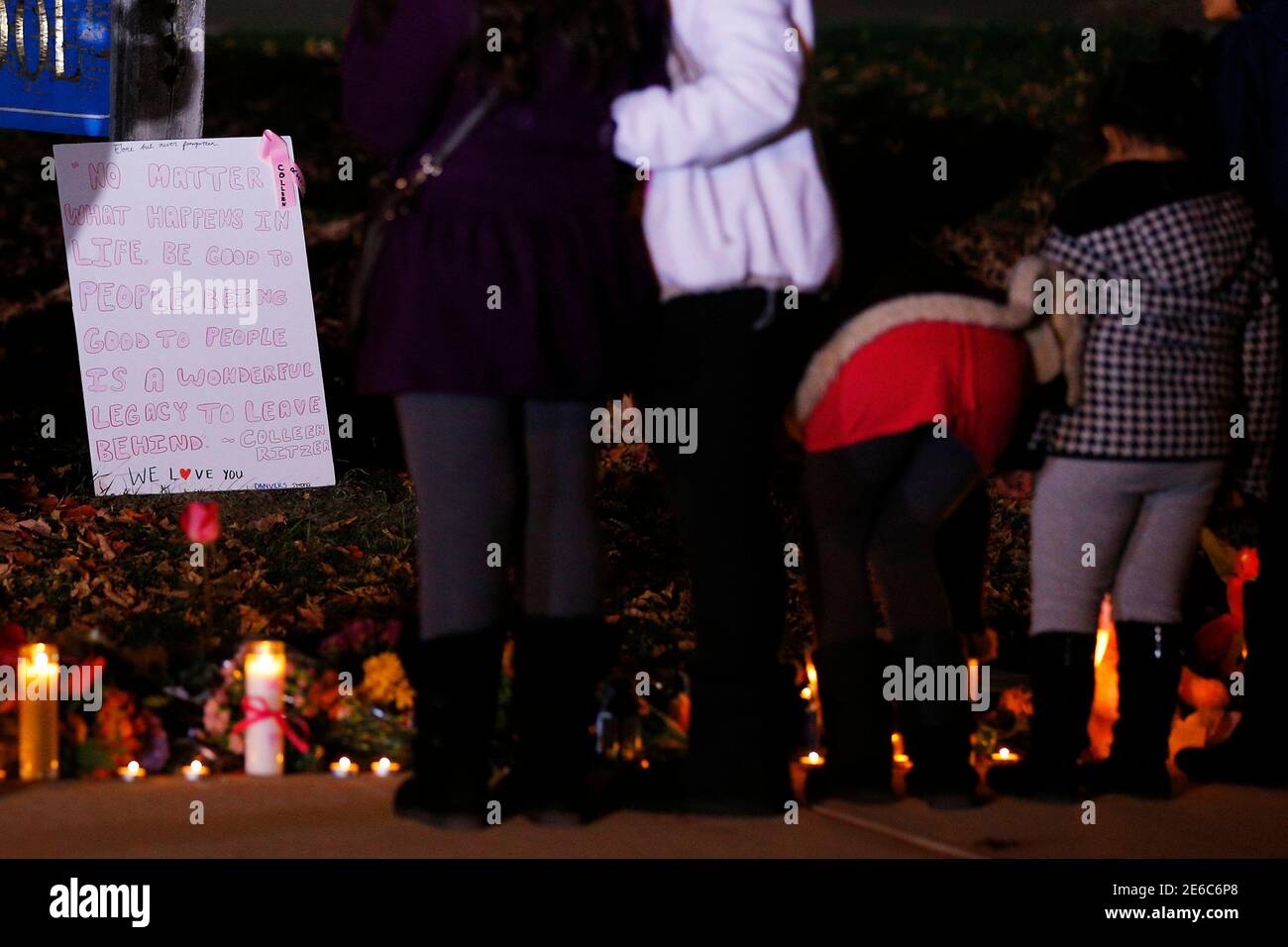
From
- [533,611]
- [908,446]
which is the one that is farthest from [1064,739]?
[533,611]

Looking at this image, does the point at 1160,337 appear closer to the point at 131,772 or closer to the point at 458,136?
the point at 458,136

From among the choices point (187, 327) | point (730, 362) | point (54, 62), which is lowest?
point (730, 362)

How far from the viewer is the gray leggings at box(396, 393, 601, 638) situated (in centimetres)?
272

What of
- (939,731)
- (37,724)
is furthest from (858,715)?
(37,724)

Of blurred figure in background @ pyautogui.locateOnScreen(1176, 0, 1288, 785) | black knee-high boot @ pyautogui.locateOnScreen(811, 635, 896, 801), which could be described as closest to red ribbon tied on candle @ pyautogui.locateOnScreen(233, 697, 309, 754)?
black knee-high boot @ pyautogui.locateOnScreen(811, 635, 896, 801)

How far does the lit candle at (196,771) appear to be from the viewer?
10.9ft

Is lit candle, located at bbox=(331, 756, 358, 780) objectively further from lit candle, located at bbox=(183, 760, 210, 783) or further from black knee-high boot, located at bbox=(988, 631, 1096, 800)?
black knee-high boot, located at bbox=(988, 631, 1096, 800)

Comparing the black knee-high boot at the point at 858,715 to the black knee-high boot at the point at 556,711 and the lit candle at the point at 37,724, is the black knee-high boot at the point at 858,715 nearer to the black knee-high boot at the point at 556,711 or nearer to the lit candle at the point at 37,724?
the black knee-high boot at the point at 556,711

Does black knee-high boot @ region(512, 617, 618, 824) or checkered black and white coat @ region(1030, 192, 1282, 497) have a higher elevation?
checkered black and white coat @ region(1030, 192, 1282, 497)

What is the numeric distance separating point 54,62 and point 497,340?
93.8 inches

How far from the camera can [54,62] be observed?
449 centimetres

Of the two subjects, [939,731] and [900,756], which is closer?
[939,731]

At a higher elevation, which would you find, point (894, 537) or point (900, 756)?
point (894, 537)

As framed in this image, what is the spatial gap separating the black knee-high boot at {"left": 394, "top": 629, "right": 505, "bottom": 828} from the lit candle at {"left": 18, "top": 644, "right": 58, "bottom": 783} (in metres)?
0.89
